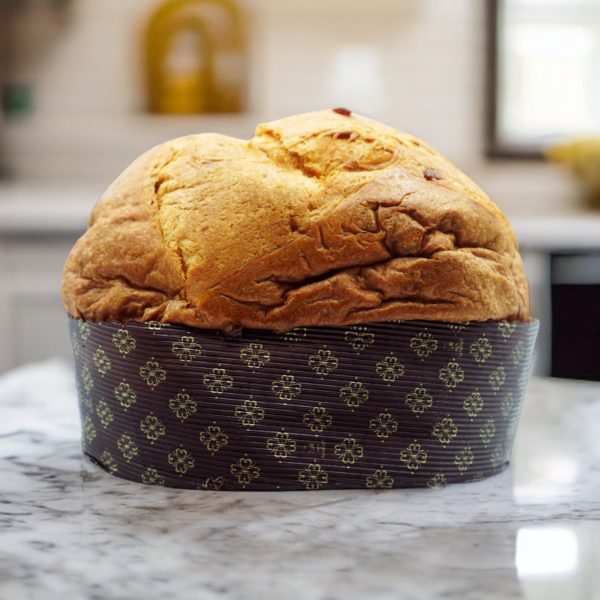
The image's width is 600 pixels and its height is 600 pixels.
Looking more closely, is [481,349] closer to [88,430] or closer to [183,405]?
[183,405]

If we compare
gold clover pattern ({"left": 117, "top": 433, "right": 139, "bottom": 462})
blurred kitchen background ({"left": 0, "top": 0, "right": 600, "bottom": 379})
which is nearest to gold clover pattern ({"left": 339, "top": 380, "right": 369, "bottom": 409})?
gold clover pattern ({"left": 117, "top": 433, "right": 139, "bottom": 462})

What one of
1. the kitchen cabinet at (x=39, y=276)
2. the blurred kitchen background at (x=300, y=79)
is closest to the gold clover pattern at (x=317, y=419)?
the kitchen cabinet at (x=39, y=276)

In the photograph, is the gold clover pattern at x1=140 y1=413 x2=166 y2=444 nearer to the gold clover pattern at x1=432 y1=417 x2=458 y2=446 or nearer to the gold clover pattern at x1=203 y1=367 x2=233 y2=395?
the gold clover pattern at x1=203 y1=367 x2=233 y2=395

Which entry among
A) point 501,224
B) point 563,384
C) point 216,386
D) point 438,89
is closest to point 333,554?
point 216,386

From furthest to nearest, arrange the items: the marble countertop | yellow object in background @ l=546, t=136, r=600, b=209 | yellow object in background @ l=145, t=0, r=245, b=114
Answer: yellow object in background @ l=145, t=0, r=245, b=114 → yellow object in background @ l=546, t=136, r=600, b=209 → the marble countertop

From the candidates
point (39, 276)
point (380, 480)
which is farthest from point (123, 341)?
point (39, 276)

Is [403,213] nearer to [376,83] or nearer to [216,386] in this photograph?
[216,386]
